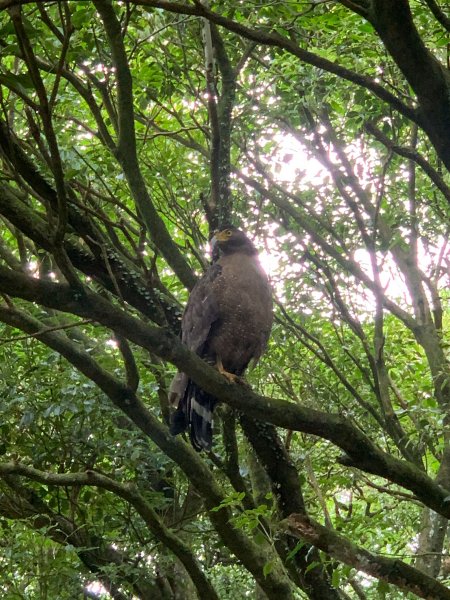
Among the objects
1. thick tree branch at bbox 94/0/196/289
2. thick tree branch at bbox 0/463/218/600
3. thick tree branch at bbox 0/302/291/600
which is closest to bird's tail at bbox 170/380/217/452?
thick tree branch at bbox 0/302/291/600

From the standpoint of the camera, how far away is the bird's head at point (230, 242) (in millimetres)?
4762

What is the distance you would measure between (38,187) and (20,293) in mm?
1235

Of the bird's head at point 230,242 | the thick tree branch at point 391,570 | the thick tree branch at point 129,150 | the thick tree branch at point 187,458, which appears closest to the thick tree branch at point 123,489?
the thick tree branch at point 187,458

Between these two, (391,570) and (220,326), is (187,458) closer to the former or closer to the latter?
(220,326)

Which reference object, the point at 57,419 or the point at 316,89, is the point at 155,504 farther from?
the point at 316,89

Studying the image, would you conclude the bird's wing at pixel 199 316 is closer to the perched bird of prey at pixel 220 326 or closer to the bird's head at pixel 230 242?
the perched bird of prey at pixel 220 326

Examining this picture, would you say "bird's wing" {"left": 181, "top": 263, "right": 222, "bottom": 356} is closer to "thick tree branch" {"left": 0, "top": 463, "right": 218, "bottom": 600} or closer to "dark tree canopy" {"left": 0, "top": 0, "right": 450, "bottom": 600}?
"dark tree canopy" {"left": 0, "top": 0, "right": 450, "bottom": 600}

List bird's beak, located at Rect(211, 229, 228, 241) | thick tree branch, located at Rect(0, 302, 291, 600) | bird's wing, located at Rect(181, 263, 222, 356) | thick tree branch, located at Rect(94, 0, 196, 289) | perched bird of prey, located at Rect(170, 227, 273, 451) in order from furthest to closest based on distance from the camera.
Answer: bird's beak, located at Rect(211, 229, 228, 241)
bird's wing, located at Rect(181, 263, 222, 356)
perched bird of prey, located at Rect(170, 227, 273, 451)
thick tree branch, located at Rect(0, 302, 291, 600)
thick tree branch, located at Rect(94, 0, 196, 289)

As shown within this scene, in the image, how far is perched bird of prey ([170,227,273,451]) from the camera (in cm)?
425

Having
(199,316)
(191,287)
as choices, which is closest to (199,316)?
(199,316)

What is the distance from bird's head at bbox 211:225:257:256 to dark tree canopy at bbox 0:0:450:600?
145 millimetres

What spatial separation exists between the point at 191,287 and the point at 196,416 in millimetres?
930

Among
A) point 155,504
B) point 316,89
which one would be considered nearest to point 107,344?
point 155,504

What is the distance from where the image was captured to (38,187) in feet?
11.9
